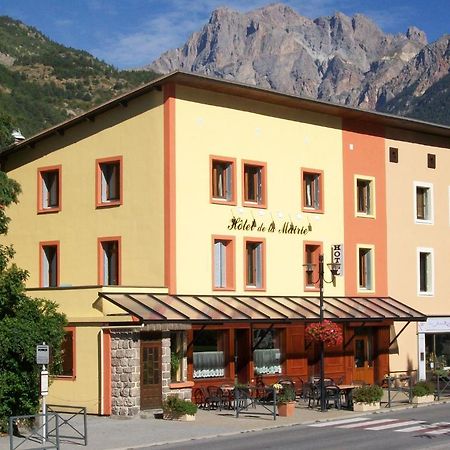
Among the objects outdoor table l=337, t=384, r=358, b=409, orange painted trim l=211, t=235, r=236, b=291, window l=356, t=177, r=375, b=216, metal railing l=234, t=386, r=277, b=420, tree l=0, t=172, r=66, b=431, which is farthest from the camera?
window l=356, t=177, r=375, b=216

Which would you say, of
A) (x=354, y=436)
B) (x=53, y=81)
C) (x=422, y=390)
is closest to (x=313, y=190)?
(x=422, y=390)

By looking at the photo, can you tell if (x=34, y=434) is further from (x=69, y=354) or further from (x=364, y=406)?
(x=364, y=406)

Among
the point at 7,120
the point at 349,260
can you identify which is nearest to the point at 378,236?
the point at 349,260

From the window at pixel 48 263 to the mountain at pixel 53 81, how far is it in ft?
Answer: 180

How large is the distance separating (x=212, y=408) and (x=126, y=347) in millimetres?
4647

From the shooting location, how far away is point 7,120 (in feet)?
101

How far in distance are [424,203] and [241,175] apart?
12134mm

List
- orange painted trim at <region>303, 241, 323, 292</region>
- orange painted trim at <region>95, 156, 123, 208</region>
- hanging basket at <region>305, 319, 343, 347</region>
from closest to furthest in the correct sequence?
hanging basket at <region>305, 319, 343, 347</region> < orange painted trim at <region>95, 156, 123, 208</region> < orange painted trim at <region>303, 241, 323, 292</region>

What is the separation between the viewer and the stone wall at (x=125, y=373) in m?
32.8

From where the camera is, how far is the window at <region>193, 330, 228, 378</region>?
37.6 meters

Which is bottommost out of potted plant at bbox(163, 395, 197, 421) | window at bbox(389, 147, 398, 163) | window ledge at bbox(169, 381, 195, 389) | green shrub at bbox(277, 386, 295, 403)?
potted plant at bbox(163, 395, 197, 421)

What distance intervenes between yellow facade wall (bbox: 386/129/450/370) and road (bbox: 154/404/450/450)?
12857mm

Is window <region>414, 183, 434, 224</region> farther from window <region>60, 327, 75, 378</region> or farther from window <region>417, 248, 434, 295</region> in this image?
window <region>60, 327, 75, 378</region>

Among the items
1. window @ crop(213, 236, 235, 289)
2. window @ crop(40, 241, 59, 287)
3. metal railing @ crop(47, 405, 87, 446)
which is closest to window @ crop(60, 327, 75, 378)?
metal railing @ crop(47, 405, 87, 446)
